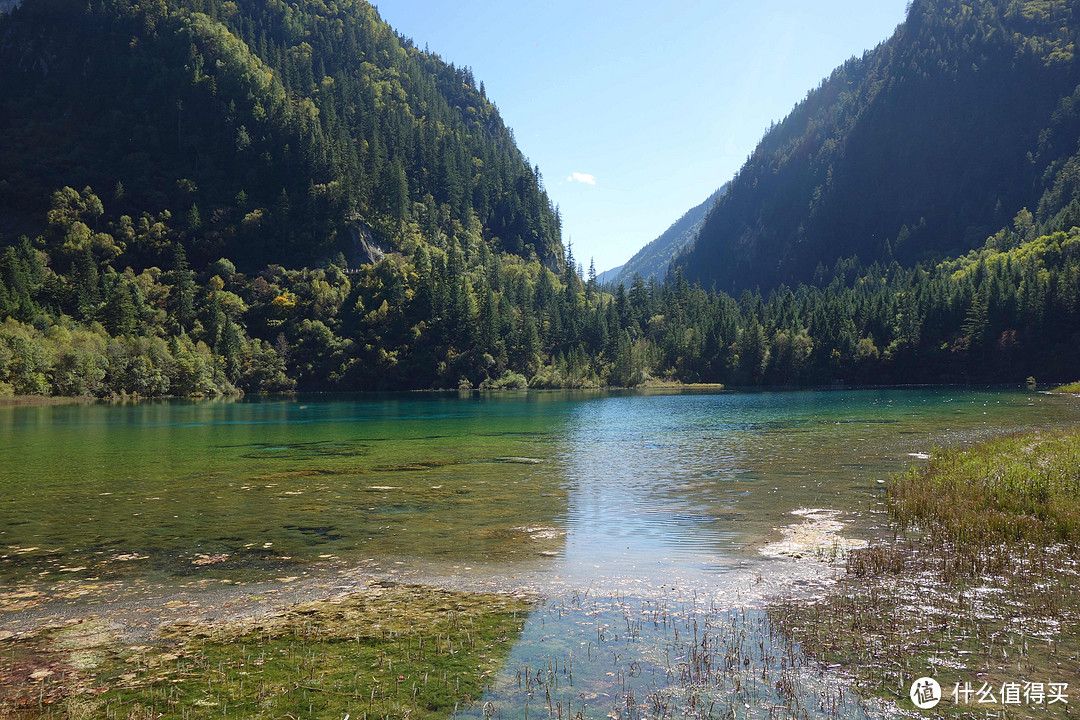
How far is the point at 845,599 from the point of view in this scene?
15188 mm

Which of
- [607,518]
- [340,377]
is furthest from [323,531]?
[340,377]

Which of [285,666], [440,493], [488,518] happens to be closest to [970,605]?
[285,666]

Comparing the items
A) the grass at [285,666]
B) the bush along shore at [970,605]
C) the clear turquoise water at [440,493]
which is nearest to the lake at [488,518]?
the clear turquoise water at [440,493]

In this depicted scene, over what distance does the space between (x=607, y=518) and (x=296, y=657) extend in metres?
16.5

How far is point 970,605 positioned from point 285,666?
14663 mm

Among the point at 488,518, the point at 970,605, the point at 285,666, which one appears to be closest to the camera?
the point at 285,666

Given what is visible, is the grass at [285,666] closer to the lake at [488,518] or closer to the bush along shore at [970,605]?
the lake at [488,518]

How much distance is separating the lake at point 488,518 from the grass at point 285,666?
1161 millimetres

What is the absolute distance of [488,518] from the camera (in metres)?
26.9

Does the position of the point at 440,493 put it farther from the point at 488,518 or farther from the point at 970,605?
the point at 970,605

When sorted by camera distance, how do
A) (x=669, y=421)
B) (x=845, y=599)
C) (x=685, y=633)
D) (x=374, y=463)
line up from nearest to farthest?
(x=685, y=633), (x=845, y=599), (x=374, y=463), (x=669, y=421)

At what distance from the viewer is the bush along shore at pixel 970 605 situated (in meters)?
10.7

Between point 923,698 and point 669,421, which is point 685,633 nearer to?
point 923,698

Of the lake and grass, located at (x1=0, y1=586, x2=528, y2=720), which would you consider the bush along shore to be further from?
grass, located at (x1=0, y1=586, x2=528, y2=720)
